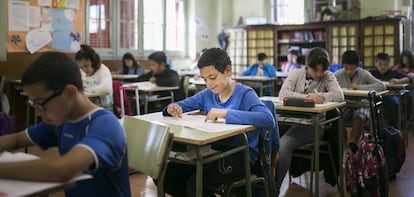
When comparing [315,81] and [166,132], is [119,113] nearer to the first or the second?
[315,81]

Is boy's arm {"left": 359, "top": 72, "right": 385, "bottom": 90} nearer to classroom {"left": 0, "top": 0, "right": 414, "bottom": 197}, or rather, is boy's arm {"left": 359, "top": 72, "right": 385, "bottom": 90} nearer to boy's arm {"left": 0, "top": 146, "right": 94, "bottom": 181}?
classroom {"left": 0, "top": 0, "right": 414, "bottom": 197}

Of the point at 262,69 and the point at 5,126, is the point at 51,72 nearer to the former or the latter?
the point at 5,126

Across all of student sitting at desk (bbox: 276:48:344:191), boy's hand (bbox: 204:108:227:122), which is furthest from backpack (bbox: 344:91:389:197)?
boy's hand (bbox: 204:108:227:122)

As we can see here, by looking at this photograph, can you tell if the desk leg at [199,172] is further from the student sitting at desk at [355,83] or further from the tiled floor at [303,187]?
Answer: the student sitting at desk at [355,83]

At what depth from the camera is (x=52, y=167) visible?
1224 mm

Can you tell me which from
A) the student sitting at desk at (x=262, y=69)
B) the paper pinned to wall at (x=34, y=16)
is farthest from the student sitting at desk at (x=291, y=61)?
the paper pinned to wall at (x=34, y=16)

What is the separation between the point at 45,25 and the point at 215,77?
4.96 meters

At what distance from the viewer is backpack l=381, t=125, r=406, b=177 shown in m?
3.69

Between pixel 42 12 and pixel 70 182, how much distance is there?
597cm

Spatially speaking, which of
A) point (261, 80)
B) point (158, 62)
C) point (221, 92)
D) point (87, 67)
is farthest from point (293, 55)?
point (221, 92)

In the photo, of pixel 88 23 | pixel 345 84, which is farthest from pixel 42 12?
pixel 345 84

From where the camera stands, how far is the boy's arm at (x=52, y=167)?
1226 mm

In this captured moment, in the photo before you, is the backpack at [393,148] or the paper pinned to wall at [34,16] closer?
the backpack at [393,148]

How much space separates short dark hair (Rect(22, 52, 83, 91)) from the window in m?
8.64
